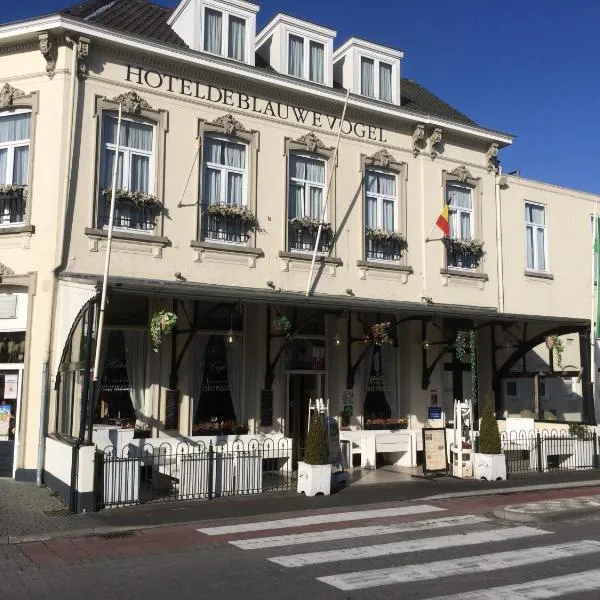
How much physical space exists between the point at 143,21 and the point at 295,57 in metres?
3.61

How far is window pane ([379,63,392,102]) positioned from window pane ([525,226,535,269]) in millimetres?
5549

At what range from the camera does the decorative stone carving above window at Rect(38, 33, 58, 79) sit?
13.8m

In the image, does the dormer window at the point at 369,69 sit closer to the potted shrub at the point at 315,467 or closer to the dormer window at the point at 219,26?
the dormer window at the point at 219,26

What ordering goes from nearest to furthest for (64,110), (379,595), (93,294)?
(379,595), (93,294), (64,110)

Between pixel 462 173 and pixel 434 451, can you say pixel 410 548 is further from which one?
pixel 462 173

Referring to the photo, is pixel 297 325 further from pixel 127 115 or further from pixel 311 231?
pixel 127 115

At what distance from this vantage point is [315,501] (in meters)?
12.1

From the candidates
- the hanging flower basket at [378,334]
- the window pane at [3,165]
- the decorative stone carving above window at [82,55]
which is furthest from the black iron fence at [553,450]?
the window pane at [3,165]

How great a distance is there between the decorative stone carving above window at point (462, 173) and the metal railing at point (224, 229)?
20.9 ft

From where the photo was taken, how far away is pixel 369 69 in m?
18.3

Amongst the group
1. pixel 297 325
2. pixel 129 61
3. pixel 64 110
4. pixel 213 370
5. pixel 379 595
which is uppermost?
pixel 129 61

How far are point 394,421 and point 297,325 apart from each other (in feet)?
11.8

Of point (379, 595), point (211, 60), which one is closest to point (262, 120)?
point (211, 60)

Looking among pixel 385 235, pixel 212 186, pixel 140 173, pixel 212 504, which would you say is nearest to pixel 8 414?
pixel 212 504
